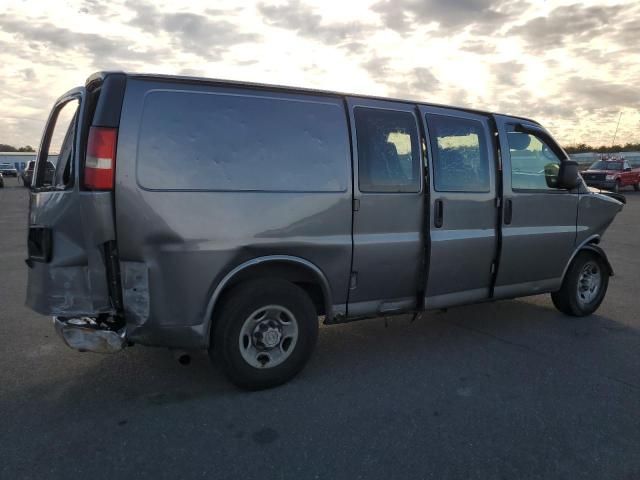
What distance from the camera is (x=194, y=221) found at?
329 centimetres

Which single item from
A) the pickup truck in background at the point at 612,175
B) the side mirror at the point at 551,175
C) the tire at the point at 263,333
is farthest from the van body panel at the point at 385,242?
the pickup truck in background at the point at 612,175

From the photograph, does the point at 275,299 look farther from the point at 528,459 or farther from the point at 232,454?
the point at 528,459

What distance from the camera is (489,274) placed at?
15.6 feet

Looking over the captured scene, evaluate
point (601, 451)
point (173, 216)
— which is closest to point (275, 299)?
point (173, 216)

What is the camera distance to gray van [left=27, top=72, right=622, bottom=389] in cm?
320

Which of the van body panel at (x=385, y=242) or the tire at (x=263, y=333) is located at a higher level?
the van body panel at (x=385, y=242)

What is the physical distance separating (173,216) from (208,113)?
0.72 metres

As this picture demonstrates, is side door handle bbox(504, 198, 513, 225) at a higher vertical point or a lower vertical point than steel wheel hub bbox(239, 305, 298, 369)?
higher

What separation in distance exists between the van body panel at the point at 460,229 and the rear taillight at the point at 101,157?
2.47 meters

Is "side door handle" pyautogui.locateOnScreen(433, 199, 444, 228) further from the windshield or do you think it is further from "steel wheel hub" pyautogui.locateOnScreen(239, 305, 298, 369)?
the windshield

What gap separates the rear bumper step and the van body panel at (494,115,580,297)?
3.37 metres

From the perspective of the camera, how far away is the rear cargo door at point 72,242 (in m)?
3.17

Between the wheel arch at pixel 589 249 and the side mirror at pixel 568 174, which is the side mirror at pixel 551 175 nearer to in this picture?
the side mirror at pixel 568 174

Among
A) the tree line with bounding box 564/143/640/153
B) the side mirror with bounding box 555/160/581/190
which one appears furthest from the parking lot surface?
the tree line with bounding box 564/143/640/153
